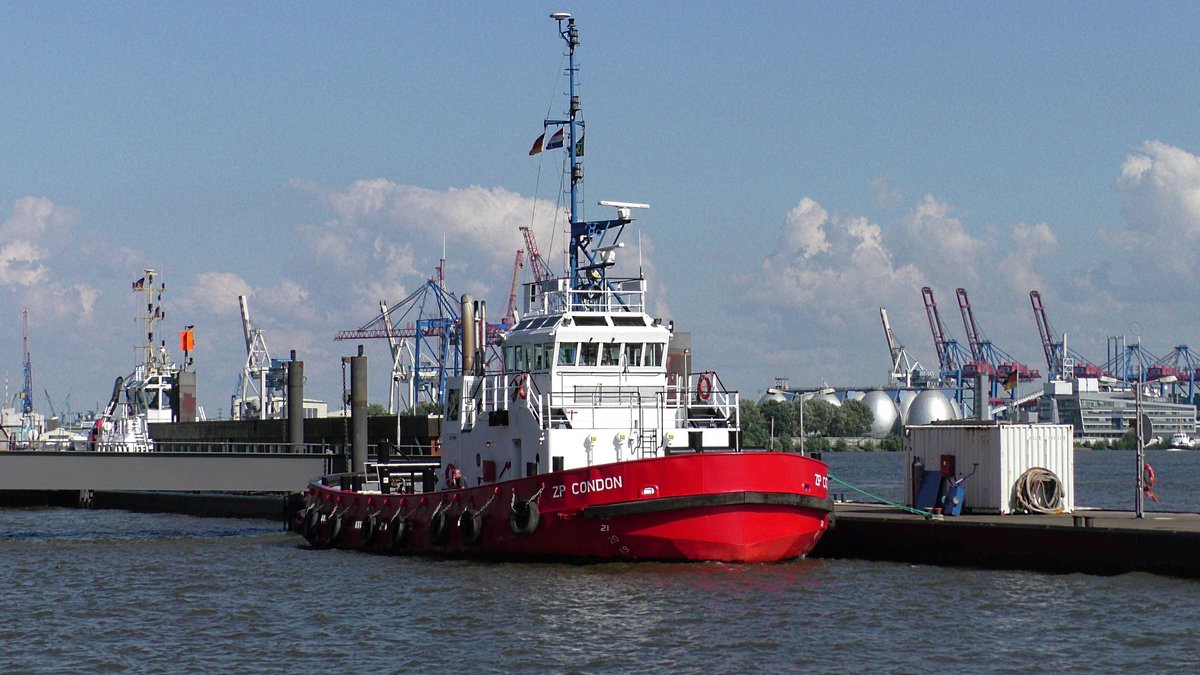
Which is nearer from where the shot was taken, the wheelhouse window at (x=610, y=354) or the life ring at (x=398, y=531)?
the wheelhouse window at (x=610, y=354)

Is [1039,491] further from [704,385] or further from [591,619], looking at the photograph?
[591,619]

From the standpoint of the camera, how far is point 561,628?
72.7 ft

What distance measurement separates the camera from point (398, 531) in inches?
1251

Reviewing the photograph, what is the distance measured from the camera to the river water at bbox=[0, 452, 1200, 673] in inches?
795

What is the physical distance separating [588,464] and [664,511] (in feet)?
10.5

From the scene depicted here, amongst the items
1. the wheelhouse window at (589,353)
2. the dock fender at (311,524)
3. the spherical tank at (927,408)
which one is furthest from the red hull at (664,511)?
the spherical tank at (927,408)

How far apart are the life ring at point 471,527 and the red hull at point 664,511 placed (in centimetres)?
2

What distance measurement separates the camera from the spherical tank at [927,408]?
188 metres

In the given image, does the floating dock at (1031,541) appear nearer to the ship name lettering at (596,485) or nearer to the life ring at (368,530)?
the ship name lettering at (596,485)

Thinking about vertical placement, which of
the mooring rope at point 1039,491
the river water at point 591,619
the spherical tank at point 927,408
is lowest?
the river water at point 591,619

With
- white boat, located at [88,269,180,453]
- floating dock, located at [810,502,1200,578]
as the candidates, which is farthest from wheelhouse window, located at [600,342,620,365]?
white boat, located at [88,269,180,453]

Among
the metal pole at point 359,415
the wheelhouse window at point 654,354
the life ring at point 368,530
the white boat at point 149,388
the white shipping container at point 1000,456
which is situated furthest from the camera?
the white boat at point 149,388

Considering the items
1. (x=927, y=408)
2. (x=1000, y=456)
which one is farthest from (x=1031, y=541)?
(x=927, y=408)

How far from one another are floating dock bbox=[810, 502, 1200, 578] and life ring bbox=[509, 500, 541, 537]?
18.5ft
